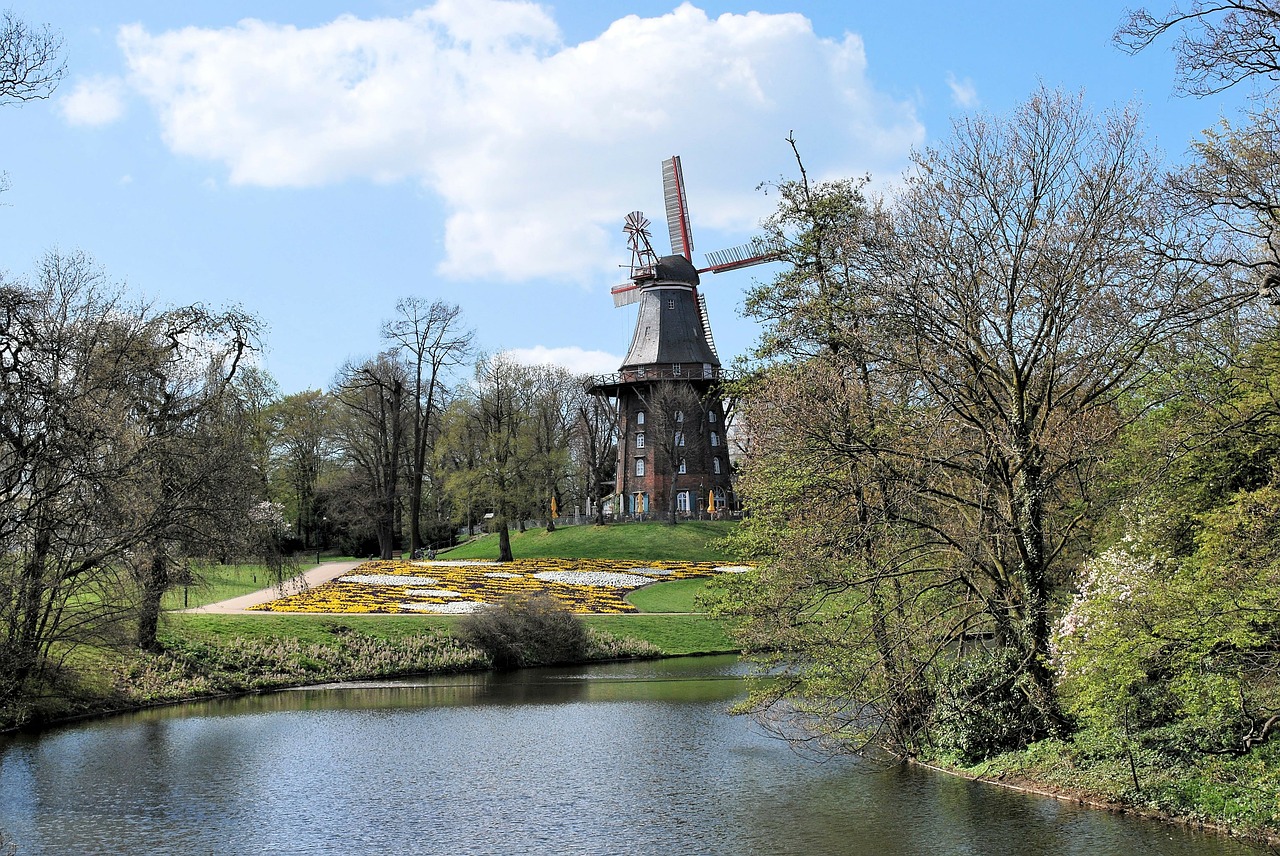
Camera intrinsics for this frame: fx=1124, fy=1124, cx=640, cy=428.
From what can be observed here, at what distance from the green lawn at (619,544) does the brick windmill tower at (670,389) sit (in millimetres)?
2088

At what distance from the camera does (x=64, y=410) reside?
15.8 m

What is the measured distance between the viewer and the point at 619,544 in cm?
5903

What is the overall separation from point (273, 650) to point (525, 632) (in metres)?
7.03

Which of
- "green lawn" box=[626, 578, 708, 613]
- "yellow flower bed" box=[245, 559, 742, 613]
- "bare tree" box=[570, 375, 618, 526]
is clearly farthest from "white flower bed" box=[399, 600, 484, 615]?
"bare tree" box=[570, 375, 618, 526]

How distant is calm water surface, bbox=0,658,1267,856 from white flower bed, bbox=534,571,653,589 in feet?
77.4

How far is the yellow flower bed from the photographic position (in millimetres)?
38375

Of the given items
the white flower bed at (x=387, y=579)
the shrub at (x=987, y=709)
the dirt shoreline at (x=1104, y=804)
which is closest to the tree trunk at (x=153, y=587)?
the shrub at (x=987, y=709)

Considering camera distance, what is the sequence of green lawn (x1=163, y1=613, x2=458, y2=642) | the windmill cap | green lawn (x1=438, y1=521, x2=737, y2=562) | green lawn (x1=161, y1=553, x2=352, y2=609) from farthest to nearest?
the windmill cap, green lawn (x1=438, y1=521, x2=737, y2=562), green lawn (x1=163, y1=613, x2=458, y2=642), green lawn (x1=161, y1=553, x2=352, y2=609)

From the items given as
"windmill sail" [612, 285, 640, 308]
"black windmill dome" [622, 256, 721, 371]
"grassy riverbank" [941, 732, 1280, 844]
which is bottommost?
"grassy riverbank" [941, 732, 1280, 844]

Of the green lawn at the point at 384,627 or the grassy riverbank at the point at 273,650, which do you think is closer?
the grassy riverbank at the point at 273,650

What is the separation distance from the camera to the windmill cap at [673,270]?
2440 inches

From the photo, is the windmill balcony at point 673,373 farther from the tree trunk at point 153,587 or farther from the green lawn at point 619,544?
the tree trunk at point 153,587

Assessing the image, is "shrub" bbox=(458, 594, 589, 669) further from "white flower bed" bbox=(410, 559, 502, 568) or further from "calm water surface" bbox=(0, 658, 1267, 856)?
"white flower bed" bbox=(410, 559, 502, 568)

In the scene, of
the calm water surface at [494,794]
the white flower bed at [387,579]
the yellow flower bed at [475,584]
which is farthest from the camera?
the white flower bed at [387,579]
